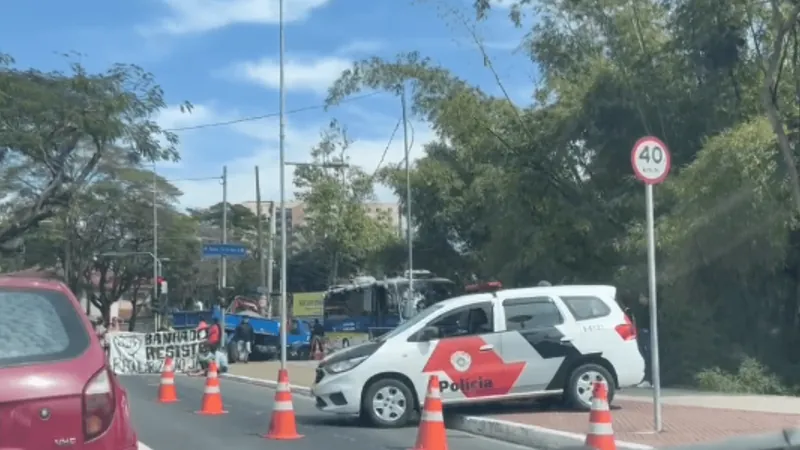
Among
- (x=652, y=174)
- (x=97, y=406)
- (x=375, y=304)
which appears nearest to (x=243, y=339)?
(x=375, y=304)

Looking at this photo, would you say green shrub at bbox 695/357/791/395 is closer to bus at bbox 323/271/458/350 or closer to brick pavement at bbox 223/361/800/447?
brick pavement at bbox 223/361/800/447

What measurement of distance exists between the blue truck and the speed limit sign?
23654mm

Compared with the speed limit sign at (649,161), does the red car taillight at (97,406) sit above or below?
below

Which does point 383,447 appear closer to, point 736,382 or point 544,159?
point 736,382

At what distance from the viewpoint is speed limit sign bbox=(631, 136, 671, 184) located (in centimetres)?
1313

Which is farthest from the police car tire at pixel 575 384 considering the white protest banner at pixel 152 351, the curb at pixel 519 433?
the white protest banner at pixel 152 351

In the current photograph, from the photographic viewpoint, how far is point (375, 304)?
149 feet

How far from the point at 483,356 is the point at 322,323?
30.6 meters

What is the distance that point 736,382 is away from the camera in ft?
66.4

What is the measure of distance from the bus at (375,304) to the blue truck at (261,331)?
132 cm

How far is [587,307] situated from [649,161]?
3971 mm

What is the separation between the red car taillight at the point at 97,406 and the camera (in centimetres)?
550

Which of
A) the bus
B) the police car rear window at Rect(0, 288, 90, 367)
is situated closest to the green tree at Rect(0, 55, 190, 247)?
the bus

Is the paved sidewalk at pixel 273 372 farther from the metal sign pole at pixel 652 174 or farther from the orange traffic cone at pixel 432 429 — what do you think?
the orange traffic cone at pixel 432 429
